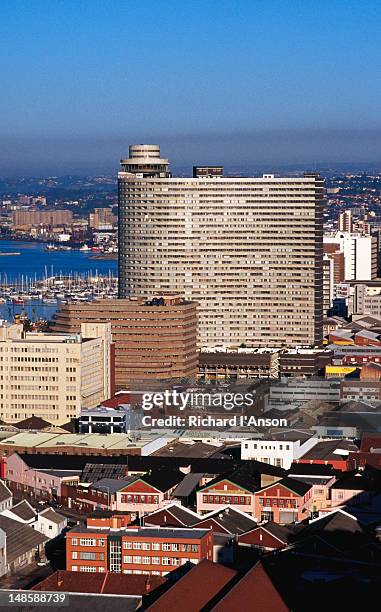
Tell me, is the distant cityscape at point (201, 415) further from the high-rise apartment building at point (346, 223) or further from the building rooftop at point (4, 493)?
the high-rise apartment building at point (346, 223)

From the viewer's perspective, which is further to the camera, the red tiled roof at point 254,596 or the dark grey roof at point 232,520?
the dark grey roof at point 232,520

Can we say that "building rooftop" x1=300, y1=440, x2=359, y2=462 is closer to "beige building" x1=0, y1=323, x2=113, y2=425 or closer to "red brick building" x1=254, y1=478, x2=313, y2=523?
"red brick building" x1=254, y1=478, x2=313, y2=523

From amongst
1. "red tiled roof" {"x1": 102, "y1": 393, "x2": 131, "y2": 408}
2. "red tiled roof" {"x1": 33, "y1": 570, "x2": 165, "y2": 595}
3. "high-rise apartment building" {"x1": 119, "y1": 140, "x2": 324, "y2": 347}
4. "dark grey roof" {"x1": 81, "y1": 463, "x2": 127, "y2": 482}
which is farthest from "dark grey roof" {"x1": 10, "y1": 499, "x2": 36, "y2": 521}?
"high-rise apartment building" {"x1": 119, "y1": 140, "x2": 324, "y2": 347}

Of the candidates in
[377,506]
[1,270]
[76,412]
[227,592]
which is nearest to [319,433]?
[76,412]

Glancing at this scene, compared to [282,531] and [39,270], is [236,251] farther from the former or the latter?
[39,270]

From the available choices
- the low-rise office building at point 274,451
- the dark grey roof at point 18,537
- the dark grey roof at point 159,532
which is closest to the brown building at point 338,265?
the low-rise office building at point 274,451

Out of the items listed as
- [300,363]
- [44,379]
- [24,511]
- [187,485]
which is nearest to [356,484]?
[187,485]

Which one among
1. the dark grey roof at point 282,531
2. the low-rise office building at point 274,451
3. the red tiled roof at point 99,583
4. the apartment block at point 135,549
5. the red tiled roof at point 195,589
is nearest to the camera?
the red tiled roof at point 195,589
